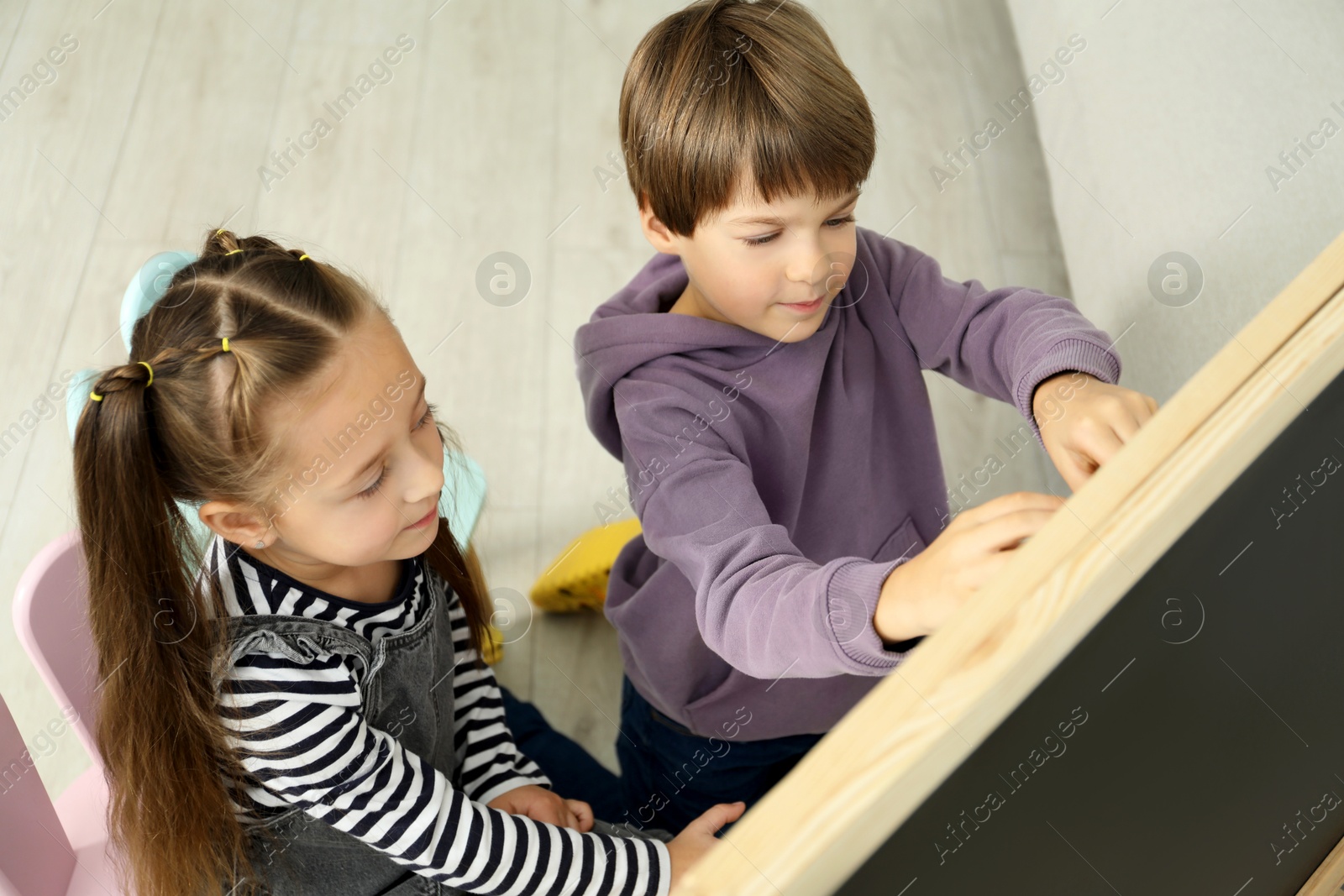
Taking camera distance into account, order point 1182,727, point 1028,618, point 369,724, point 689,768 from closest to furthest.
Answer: point 1028,618
point 1182,727
point 369,724
point 689,768

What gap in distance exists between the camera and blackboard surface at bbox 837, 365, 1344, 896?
0.38m

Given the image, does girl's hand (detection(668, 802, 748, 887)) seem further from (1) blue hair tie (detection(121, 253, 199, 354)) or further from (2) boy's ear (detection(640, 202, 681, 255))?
(1) blue hair tie (detection(121, 253, 199, 354))

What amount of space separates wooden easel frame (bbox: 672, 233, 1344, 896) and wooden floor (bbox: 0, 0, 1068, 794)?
1.04 m

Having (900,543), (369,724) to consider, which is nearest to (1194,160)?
(900,543)

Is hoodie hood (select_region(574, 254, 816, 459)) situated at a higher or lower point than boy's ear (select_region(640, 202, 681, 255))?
lower

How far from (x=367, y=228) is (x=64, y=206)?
0.51m

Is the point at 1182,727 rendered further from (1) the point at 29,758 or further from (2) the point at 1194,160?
(2) the point at 1194,160

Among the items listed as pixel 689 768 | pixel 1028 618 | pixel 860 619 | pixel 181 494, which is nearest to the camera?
pixel 1028 618

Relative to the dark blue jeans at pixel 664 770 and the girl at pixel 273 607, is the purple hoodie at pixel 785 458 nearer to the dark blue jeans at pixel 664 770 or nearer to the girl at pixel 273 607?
the dark blue jeans at pixel 664 770

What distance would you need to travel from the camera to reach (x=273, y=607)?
2.62 feet

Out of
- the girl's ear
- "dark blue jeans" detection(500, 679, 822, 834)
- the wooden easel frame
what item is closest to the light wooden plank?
the wooden easel frame

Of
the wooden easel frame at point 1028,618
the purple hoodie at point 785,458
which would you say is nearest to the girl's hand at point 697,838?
the purple hoodie at point 785,458

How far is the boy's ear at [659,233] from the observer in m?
0.86

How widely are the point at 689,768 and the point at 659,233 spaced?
527mm
